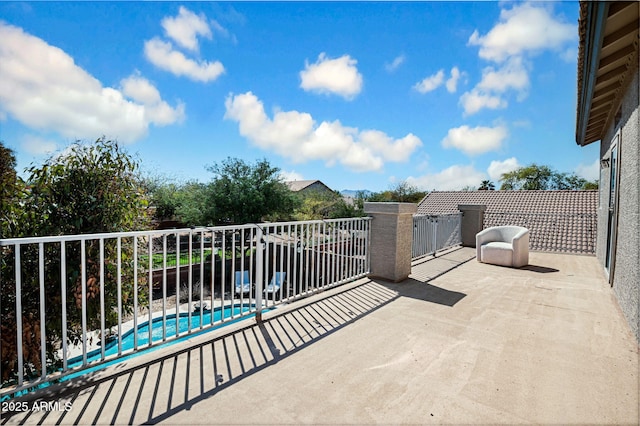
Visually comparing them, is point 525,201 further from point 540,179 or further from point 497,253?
point 540,179

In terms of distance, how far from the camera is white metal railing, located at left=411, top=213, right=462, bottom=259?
6.30m

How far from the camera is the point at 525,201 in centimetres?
1383

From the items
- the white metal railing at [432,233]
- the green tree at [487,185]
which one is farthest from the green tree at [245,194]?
the green tree at [487,185]

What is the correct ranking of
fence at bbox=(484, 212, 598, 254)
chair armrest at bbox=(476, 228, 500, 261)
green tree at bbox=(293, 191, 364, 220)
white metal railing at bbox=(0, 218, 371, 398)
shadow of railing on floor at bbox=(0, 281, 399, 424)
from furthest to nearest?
green tree at bbox=(293, 191, 364, 220) → fence at bbox=(484, 212, 598, 254) → chair armrest at bbox=(476, 228, 500, 261) → white metal railing at bbox=(0, 218, 371, 398) → shadow of railing on floor at bbox=(0, 281, 399, 424)

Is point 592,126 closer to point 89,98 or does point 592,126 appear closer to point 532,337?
point 532,337

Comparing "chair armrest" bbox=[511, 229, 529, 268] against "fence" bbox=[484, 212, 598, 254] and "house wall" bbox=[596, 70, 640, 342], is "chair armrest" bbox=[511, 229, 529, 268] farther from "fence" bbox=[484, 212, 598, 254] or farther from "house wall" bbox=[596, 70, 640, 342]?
"fence" bbox=[484, 212, 598, 254]

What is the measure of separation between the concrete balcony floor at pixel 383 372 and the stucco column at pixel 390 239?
107 cm

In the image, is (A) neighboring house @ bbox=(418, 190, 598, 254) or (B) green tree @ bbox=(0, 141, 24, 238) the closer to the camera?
(B) green tree @ bbox=(0, 141, 24, 238)

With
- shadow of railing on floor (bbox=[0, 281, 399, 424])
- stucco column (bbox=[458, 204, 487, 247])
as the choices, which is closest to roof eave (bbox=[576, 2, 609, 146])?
shadow of railing on floor (bbox=[0, 281, 399, 424])

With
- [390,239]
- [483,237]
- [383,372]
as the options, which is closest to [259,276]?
[383,372]

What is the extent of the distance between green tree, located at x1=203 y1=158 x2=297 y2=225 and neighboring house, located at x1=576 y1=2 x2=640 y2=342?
14.7 m

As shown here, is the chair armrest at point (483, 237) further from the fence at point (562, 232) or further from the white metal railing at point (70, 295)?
the white metal railing at point (70, 295)

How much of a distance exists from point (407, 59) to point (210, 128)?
61.2 ft

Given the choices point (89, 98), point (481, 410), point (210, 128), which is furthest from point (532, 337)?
point (210, 128)
